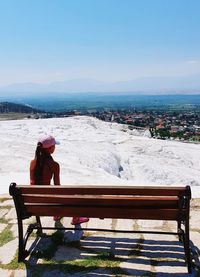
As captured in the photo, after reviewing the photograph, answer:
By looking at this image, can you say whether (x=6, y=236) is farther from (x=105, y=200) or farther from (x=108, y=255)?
(x=105, y=200)

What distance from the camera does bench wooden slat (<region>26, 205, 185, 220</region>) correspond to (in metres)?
4.62

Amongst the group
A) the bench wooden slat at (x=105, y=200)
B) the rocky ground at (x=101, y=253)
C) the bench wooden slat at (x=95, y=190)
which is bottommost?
the rocky ground at (x=101, y=253)

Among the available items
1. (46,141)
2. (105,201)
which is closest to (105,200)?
(105,201)

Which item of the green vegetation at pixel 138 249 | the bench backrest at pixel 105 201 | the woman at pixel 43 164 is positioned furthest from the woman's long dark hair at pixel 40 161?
the green vegetation at pixel 138 249

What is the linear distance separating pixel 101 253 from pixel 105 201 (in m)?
0.94

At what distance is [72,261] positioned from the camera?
490cm

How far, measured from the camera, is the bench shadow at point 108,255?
4629mm

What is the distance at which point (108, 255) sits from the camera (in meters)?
5.05

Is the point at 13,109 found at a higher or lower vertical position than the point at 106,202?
lower

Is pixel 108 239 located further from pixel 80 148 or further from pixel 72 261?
pixel 80 148

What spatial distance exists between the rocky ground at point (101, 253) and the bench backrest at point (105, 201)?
65 cm

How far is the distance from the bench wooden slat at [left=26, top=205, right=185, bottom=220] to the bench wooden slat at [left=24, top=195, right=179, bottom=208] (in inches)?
2.8

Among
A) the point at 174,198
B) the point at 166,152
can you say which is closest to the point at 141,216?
the point at 174,198

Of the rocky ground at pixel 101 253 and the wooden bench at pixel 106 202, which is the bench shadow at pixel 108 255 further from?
the wooden bench at pixel 106 202
